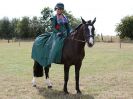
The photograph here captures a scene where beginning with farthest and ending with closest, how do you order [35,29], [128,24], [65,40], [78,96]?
[35,29]
[128,24]
[65,40]
[78,96]

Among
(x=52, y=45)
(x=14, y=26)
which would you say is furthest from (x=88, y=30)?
(x=14, y=26)

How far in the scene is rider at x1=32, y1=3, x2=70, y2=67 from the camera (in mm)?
10023

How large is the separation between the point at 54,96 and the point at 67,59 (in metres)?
1.08

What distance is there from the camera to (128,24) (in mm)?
80375

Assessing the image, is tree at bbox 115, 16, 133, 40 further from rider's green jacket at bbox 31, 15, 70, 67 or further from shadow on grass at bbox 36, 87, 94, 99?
shadow on grass at bbox 36, 87, 94, 99

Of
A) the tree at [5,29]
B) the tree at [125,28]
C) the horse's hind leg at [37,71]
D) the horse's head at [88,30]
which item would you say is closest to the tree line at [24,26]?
the tree at [5,29]

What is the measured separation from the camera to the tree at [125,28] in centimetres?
7869

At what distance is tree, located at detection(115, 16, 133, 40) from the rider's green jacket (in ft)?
223

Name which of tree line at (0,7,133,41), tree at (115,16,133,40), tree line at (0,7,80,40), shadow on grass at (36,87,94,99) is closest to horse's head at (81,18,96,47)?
shadow on grass at (36,87,94,99)

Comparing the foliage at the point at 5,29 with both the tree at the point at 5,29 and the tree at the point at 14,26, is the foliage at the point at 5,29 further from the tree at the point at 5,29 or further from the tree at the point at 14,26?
the tree at the point at 14,26

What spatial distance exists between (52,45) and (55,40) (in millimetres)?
229

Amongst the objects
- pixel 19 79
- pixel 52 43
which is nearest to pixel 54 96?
pixel 52 43

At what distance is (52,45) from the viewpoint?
10281 mm

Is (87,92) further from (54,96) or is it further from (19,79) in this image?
(19,79)
